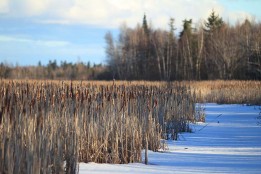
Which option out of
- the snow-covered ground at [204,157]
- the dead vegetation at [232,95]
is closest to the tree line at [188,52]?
the dead vegetation at [232,95]

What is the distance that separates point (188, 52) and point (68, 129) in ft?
123

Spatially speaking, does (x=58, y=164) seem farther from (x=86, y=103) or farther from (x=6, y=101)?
(x=86, y=103)

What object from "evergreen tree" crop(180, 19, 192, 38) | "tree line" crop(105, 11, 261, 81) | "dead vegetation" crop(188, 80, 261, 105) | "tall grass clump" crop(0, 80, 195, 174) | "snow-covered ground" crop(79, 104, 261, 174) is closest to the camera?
"tall grass clump" crop(0, 80, 195, 174)

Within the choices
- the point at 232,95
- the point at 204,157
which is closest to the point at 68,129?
the point at 204,157

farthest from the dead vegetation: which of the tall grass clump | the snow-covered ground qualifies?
the tall grass clump

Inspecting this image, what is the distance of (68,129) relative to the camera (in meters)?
5.50

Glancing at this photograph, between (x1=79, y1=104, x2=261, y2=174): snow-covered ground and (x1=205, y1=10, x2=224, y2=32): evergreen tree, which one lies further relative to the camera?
(x1=205, y1=10, x2=224, y2=32): evergreen tree

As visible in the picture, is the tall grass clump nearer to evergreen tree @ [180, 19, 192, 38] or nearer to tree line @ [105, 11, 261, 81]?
tree line @ [105, 11, 261, 81]

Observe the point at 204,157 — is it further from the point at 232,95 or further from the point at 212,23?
the point at 212,23

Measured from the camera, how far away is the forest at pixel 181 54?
126ft

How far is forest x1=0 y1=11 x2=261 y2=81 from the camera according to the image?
38.5 m

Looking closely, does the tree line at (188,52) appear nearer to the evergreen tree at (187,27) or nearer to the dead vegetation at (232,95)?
the evergreen tree at (187,27)

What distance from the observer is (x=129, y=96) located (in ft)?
24.5

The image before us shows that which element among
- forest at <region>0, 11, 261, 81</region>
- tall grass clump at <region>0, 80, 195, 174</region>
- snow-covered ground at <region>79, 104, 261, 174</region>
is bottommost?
snow-covered ground at <region>79, 104, 261, 174</region>
